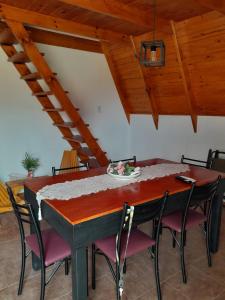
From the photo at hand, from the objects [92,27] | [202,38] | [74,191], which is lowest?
[74,191]

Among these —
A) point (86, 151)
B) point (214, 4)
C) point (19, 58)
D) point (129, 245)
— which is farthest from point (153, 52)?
point (86, 151)

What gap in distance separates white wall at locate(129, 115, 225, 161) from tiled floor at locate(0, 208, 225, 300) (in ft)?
5.51

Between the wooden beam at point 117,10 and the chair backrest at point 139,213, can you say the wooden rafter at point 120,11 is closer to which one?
the wooden beam at point 117,10

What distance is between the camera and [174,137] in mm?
4293

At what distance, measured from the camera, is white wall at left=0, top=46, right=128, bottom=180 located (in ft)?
12.8

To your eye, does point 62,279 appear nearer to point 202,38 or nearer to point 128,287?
point 128,287

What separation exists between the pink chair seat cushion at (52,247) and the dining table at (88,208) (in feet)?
0.74

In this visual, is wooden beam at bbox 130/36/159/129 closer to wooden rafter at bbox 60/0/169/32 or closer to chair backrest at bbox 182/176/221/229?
wooden rafter at bbox 60/0/169/32

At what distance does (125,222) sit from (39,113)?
3059 millimetres

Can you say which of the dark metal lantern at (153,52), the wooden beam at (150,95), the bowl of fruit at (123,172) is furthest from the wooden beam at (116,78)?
the bowl of fruit at (123,172)

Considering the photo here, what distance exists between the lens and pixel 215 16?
2.74 meters

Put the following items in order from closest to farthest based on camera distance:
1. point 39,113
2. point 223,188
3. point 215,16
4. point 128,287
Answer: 1. point 128,287
2. point 223,188
3. point 215,16
4. point 39,113

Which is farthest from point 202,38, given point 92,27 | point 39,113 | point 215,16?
point 39,113

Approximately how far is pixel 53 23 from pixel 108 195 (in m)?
2.29
